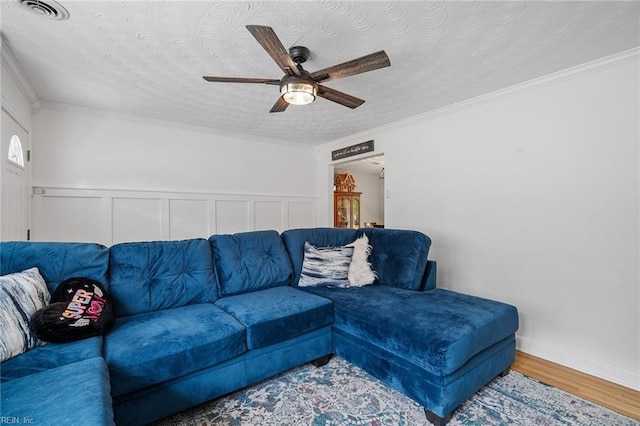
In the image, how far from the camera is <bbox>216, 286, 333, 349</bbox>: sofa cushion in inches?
75.2

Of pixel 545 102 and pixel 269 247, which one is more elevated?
pixel 545 102

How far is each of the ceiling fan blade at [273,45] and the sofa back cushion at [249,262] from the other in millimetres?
1498

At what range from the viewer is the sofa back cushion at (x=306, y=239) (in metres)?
2.88

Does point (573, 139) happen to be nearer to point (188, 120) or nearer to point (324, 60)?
point (324, 60)

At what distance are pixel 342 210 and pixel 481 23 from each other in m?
5.06

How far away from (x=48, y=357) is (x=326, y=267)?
1920 millimetres

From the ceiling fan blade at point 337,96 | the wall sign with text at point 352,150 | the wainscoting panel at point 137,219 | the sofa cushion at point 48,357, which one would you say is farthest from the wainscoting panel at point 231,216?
the sofa cushion at point 48,357

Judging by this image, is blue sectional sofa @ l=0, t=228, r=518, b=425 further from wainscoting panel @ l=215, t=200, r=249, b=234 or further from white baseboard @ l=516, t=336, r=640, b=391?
wainscoting panel @ l=215, t=200, r=249, b=234

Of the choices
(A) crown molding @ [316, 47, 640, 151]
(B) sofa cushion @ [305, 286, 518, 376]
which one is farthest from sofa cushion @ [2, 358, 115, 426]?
(A) crown molding @ [316, 47, 640, 151]

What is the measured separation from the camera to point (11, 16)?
1.75m

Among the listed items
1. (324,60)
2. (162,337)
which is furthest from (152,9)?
(162,337)

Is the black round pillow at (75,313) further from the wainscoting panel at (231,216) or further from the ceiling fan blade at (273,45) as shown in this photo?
the wainscoting panel at (231,216)

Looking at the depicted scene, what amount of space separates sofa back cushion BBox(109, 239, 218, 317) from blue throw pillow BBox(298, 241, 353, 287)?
83cm

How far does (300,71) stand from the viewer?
1.92 m
